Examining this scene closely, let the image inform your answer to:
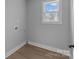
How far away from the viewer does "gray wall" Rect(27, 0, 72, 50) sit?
3.88 meters

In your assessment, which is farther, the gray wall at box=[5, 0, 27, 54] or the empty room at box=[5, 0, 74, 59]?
the empty room at box=[5, 0, 74, 59]

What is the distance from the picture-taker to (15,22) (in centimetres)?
390

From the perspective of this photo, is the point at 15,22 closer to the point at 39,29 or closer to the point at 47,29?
the point at 39,29

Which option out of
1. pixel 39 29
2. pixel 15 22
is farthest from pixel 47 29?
pixel 15 22

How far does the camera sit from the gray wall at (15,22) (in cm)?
338

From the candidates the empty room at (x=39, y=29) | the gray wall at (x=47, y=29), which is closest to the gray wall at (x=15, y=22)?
the empty room at (x=39, y=29)

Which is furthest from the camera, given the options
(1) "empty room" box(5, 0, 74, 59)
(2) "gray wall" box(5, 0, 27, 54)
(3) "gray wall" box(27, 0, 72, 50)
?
(3) "gray wall" box(27, 0, 72, 50)

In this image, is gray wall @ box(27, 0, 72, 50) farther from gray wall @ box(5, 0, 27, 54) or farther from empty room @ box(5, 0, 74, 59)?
gray wall @ box(5, 0, 27, 54)

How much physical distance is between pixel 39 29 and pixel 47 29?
15.2 inches

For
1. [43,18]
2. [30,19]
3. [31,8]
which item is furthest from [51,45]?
→ [31,8]

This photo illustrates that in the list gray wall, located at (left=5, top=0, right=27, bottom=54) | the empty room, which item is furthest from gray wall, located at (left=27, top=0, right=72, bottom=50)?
gray wall, located at (left=5, top=0, right=27, bottom=54)

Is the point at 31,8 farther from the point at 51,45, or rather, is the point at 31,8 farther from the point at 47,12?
the point at 51,45

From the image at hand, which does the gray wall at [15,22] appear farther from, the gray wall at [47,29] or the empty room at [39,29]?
the gray wall at [47,29]

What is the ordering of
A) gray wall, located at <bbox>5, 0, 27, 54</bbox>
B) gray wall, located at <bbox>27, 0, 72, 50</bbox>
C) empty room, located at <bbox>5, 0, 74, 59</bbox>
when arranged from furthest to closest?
gray wall, located at <bbox>27, 0, 72, 50</bbox> → empty room, located at <bbox>5, 0, 74, 59</bbox> → gray wall, located at <bbox>5, 0, 27, 54</bbox>
